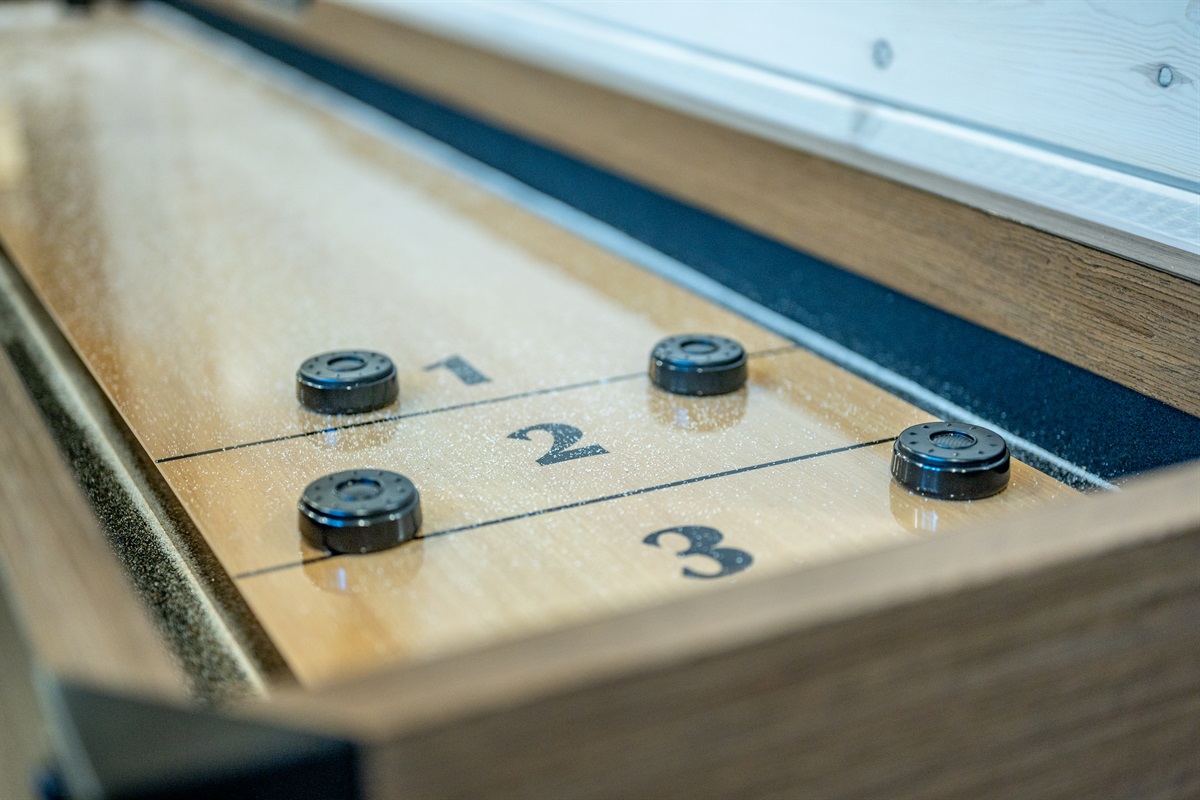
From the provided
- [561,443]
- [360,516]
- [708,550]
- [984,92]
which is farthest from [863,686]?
[984,92]

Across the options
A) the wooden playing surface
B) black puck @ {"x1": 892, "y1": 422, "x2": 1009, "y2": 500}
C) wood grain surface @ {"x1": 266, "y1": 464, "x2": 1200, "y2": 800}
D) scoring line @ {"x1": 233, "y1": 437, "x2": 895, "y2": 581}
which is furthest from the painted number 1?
wood grain surface @ {"x1": 266, "y1": 464, "x2": 1200, "y2": 800}

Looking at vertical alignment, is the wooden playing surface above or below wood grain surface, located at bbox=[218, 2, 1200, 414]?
below

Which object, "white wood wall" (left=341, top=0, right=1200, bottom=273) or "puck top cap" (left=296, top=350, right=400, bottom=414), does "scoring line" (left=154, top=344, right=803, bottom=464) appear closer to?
"puck top cap" (left=296, top=350, right=400, bottom=414)

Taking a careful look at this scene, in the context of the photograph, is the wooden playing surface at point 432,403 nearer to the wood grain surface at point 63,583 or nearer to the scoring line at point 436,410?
the scoring line at point 436,410

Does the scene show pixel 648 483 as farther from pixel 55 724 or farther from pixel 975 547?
pixel 55 724

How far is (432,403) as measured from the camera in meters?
1.14

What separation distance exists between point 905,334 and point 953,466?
41 cm

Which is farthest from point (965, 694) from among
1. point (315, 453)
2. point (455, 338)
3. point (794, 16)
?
point (794, 16)

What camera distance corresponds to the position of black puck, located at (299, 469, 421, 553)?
0.86 metres

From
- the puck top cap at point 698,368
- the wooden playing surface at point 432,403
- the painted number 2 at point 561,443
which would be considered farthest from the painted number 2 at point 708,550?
the puck top cap at point 698,368

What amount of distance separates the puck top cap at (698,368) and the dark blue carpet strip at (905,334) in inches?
9.0

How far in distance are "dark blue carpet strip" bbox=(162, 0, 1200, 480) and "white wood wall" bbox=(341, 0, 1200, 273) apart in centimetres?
13

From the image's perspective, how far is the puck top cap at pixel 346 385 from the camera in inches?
43.3

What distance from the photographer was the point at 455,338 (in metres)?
1.31
